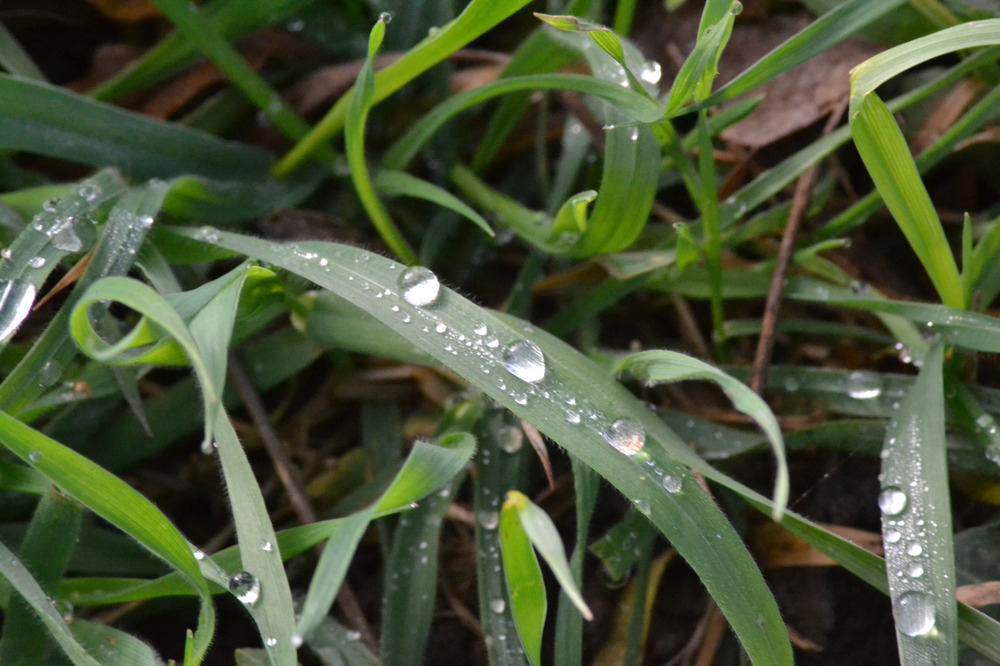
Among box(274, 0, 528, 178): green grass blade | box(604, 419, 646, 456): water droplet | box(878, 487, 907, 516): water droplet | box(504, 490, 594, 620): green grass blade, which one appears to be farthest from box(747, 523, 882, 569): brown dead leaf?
box(274, 0, 528, 178): green grass blade

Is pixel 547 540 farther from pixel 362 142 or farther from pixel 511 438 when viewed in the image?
pixel 362 142

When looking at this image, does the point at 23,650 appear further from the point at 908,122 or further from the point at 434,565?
the point at 908,122

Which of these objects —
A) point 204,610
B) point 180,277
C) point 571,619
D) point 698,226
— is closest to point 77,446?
point 180,277

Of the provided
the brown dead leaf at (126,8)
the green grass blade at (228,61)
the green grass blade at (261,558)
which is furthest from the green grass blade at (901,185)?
the brown dead leaf at (126,8)

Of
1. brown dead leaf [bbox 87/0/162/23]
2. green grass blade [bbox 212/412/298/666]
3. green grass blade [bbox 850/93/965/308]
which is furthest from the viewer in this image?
brown dead leaf [bbox 87/0/162/23]

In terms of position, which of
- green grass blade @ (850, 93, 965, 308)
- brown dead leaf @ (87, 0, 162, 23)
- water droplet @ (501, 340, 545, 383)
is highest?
brown dead leaf @ (87, 0, 162, 23)

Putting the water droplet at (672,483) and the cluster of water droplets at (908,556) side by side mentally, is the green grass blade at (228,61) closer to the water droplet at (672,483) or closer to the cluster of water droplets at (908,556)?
the water droplet at (672,483)

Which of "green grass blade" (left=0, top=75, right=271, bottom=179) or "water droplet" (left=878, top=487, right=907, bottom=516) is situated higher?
"green grass blade" (left=0, top=75, right=271, bottom=179)

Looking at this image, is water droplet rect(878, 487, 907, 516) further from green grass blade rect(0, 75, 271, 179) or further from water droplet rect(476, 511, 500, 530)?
green grass blade rect(0, 75, 271, 179)
